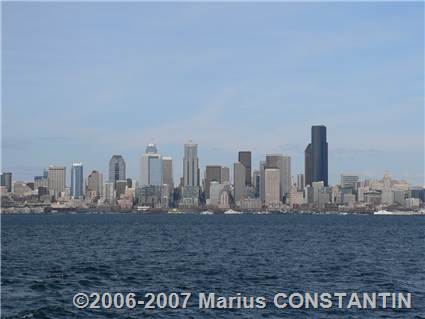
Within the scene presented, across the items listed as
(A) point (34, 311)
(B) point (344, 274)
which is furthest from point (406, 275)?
(A) point (34, 311)

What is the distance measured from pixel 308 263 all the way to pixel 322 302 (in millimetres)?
24907

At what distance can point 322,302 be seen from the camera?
143ft

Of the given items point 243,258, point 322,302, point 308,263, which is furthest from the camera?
point 243,258

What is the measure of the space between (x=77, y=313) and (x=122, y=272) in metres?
19.3

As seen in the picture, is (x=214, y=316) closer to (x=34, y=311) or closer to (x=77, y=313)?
(x=77, y=313)

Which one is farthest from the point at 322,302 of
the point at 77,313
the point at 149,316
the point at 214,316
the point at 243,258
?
the point at 243,258

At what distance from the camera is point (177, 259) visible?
7244 cm

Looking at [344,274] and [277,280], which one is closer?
[277,280]

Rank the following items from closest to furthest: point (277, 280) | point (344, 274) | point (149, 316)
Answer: point (149, 316) → point (277, 280) → point (344, 274)

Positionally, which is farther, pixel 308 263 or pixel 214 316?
pixel 308 263

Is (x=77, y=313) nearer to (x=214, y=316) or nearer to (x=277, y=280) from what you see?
(x=214, y=316)

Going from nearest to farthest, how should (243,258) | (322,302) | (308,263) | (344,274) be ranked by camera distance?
(322,302) → (344,274) → (308,263) → (243,258)

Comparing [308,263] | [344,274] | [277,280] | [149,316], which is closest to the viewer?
[149,316]

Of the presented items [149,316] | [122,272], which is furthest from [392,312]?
[122,272]
